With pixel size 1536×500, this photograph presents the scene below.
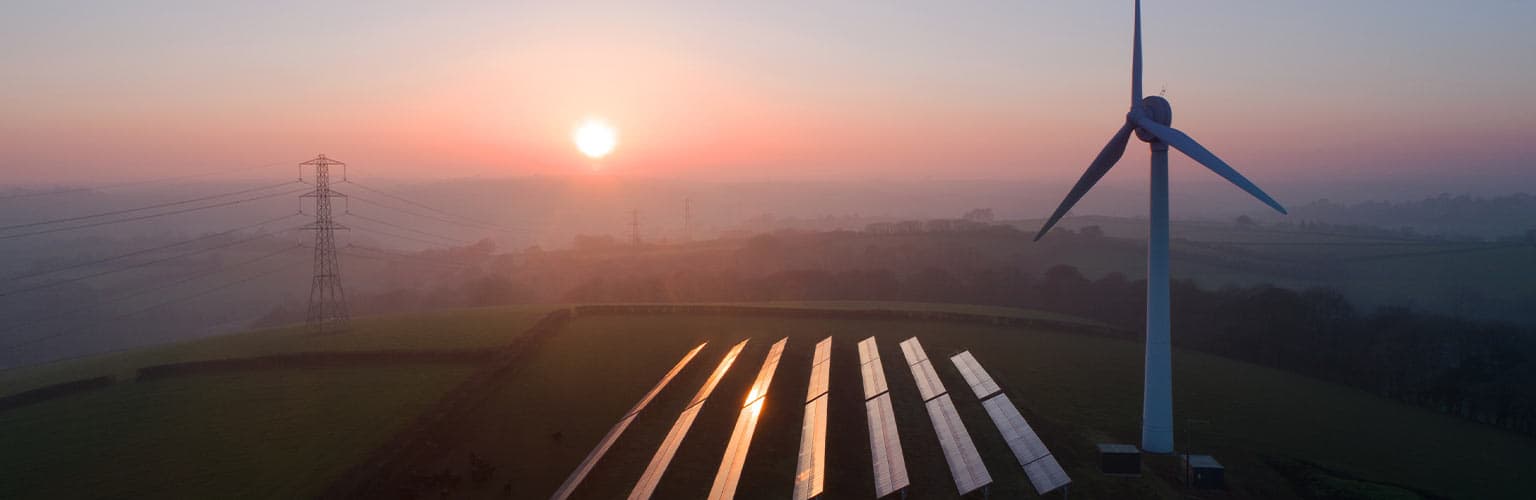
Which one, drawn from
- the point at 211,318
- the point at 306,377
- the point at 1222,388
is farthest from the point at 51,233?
the point at 1222,388

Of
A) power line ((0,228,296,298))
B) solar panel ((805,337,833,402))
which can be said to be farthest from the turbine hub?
power line ((0,228,296,298))

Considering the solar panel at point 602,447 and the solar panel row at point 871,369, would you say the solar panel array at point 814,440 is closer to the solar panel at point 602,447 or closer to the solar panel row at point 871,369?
the solar panel row at point 871,369

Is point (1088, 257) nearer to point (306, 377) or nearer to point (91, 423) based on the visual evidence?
point (306, 377)

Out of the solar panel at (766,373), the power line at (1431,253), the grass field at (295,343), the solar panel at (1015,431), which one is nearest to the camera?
the solar panel at (1015,431)

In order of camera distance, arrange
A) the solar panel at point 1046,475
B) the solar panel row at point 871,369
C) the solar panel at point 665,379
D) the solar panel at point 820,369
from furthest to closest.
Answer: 1. the solar panel row at point 871,369
2. the solar panel at point 820,369
3. the solar panel at point 665,379
4. the solar panel at point 1046,475

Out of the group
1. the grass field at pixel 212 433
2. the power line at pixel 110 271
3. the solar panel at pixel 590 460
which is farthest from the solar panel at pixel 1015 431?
the power line at pixel 110 271

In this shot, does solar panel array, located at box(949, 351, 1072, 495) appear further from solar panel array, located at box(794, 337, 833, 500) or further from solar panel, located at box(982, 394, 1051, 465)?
solar panel array, located at box(794, 337, 833, 500)

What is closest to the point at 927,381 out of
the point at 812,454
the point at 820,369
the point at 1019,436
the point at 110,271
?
the point at 820,369
